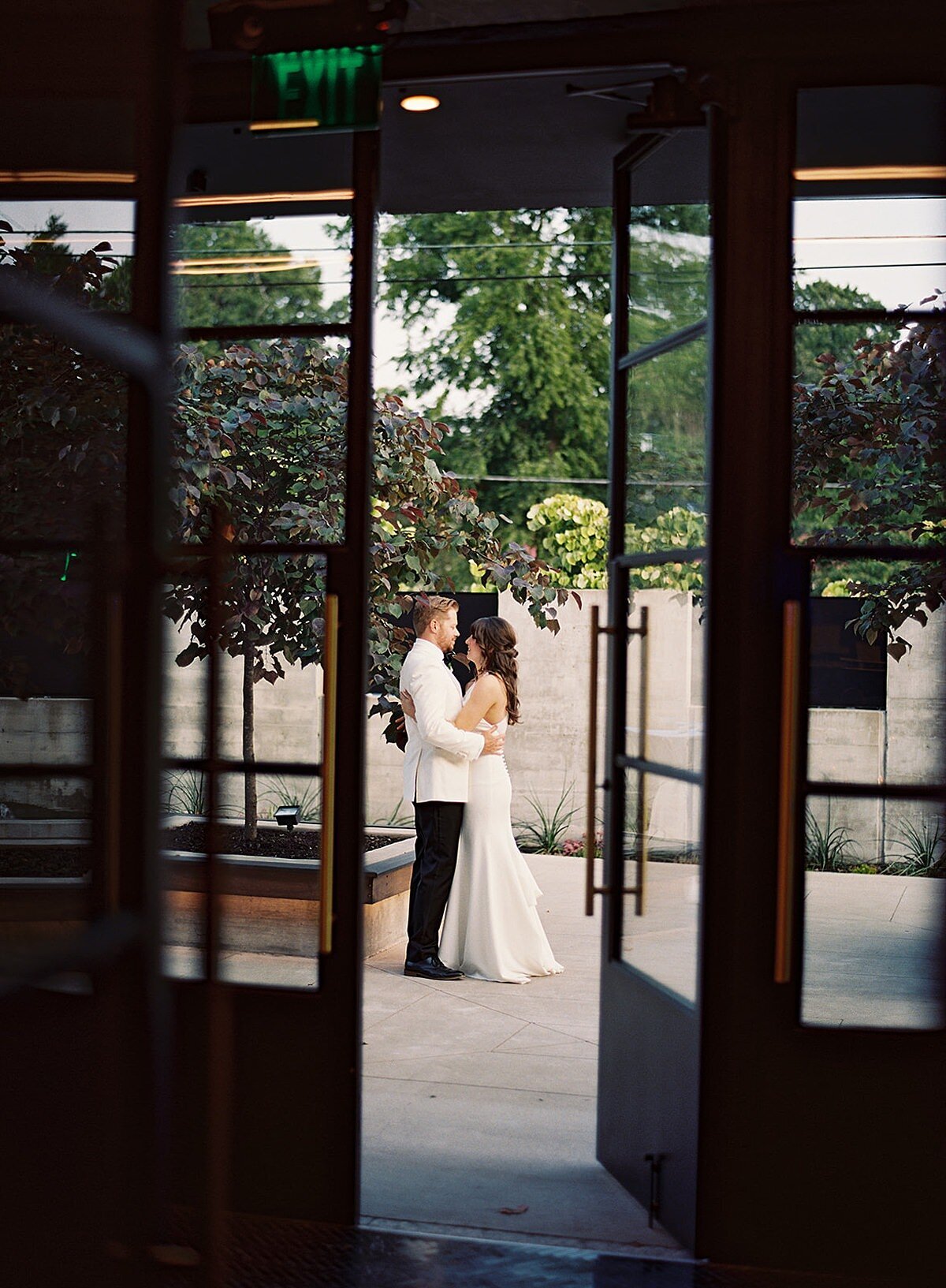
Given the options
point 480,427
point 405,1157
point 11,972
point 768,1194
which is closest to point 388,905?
point 405,1157

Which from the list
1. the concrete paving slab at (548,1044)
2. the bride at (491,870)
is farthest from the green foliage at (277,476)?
the concrete paving slab at (548,1044)

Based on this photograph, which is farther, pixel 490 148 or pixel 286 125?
pixel 490 148

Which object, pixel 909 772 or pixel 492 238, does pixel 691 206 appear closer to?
pixel 909 772

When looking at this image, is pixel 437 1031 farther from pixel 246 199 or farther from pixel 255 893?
pixel 246 199

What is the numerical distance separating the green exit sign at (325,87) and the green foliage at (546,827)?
7400 mm

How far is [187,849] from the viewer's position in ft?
12.0

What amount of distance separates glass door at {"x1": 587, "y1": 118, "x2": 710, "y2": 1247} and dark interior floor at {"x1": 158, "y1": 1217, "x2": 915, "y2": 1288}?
183 mm

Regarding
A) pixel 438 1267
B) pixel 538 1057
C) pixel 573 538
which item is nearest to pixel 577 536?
pixel 573 538

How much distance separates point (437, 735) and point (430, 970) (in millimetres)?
1057

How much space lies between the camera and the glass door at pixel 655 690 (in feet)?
11.0

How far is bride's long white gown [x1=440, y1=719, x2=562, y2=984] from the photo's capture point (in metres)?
6.05

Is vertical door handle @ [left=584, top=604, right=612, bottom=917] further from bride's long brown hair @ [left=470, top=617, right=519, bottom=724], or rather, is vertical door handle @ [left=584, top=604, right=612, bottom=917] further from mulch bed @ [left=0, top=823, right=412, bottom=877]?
bride's long brown hair @ [left=470, top=617, right=519, bottom=724]

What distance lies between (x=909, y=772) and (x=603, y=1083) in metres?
1.31

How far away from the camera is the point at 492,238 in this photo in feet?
62.6
